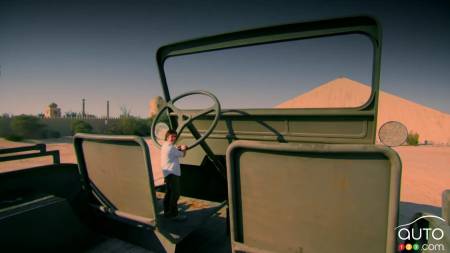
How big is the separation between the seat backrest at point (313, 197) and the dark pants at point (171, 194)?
108 cm

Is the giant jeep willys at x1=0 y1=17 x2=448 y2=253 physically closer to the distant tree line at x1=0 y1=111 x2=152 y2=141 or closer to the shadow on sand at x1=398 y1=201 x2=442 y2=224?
the shadow on sand at x1=398 y1=201 x2=442 y2=224

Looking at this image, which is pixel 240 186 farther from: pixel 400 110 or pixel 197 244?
pixel 400 110

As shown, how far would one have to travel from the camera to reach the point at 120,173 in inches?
71.7

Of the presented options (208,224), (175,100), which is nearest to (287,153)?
(175,100)

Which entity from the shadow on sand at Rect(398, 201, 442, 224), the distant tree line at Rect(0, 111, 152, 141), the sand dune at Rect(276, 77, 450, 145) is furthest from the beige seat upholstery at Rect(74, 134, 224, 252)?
the sand dune at Rect(276, 77, 450, 145)

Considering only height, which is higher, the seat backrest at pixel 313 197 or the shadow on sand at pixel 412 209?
the seat backrest at pixel 313 197

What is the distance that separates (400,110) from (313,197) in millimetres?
57633

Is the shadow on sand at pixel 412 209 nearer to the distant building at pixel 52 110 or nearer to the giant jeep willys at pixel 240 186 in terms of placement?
the giant jeep willys at pixel 240 186

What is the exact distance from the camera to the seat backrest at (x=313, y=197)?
3.11 ft

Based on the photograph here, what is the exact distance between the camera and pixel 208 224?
307 cm

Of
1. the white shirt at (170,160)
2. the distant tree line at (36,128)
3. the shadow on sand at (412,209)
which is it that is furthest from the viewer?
the distant tree line at (36,128)

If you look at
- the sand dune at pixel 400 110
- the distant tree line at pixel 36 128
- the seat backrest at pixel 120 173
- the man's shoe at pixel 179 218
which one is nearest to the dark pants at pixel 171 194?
the man's shoe at pixel 179 218

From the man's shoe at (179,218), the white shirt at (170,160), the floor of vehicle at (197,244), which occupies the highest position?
the white shirt at (170,160)

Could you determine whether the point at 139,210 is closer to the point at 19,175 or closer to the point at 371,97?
the point at 19,175
